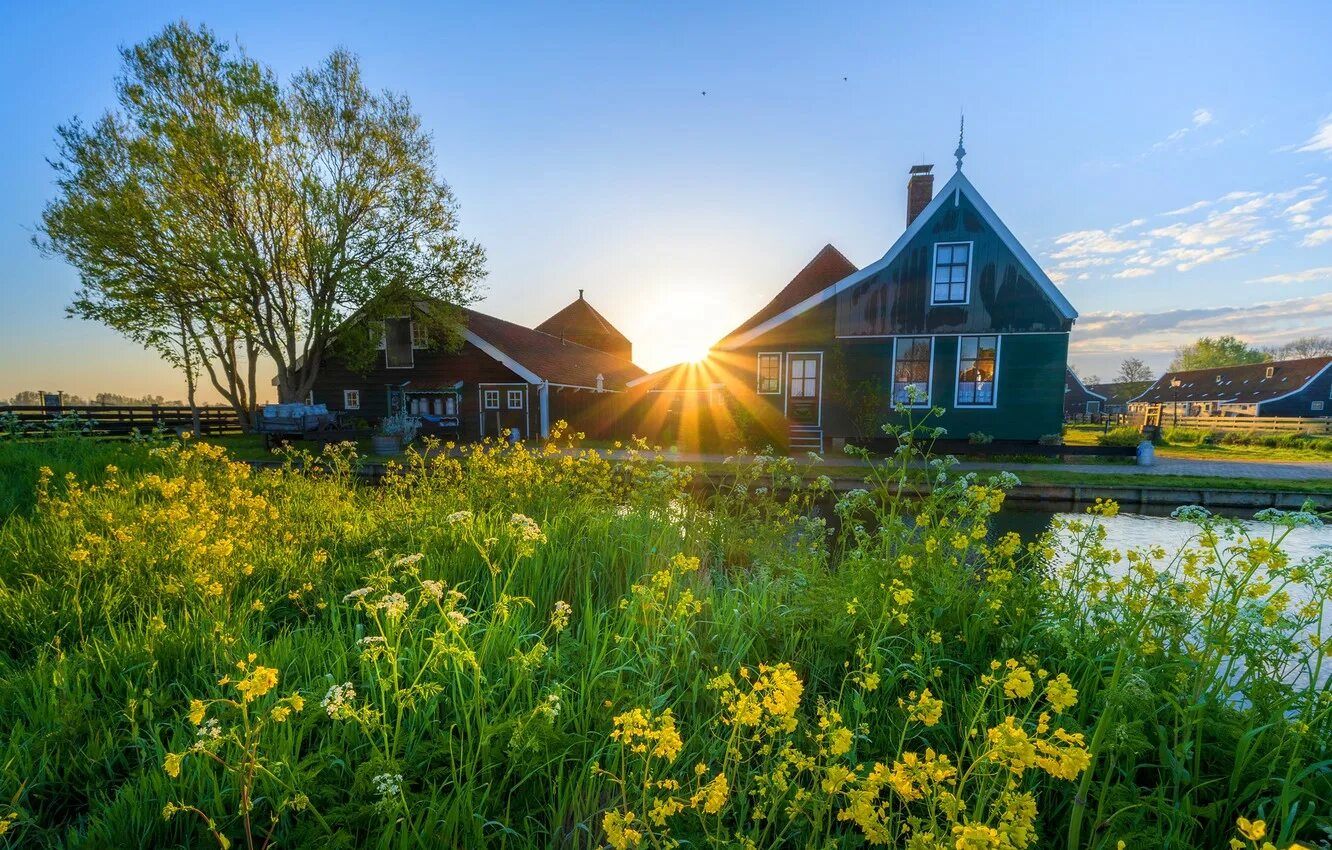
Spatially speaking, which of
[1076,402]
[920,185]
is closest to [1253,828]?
[920,185]

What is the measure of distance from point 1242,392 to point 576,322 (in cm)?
5928

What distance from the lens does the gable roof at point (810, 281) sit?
19142 mm

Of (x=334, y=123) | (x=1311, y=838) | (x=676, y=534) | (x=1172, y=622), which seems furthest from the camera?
(x=334, y=123)

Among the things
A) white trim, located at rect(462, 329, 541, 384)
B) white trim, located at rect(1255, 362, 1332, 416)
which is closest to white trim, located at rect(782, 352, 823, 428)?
white trim, located at rect(462, 329, 541, 384)

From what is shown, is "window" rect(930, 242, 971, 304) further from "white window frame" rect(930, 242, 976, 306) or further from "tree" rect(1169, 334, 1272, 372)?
"tree" rect(1169, 334, 1272, 372)

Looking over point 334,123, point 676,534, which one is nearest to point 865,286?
point 676,534

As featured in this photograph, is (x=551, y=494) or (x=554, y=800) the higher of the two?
(x=551, y=494)

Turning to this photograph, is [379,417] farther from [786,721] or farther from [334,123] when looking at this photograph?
[786,721]

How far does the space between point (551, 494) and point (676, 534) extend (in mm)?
1391

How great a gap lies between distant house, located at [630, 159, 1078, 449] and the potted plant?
434 inches

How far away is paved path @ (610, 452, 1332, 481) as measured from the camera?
12.3 meters

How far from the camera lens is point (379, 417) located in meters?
22.5

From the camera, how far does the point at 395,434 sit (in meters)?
17.5

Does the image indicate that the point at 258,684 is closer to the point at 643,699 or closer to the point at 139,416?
the point at 643,699
